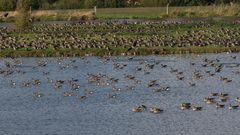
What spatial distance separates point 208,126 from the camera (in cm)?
2745

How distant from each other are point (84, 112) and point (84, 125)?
90.0 inches

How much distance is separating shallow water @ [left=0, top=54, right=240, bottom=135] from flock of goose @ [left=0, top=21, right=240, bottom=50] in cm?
521

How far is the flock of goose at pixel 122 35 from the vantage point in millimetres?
50094

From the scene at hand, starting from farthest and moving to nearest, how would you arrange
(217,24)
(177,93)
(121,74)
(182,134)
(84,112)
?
1. (217,24)
2. (121,74)
3. (177,93)
4. (84,112)
5. (182,134)

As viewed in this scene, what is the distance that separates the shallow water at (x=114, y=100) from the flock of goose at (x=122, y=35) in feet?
17.1

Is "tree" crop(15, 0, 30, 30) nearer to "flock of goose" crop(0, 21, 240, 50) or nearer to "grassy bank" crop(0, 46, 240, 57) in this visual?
"flock of goose" crop(0, 21, 240, 50)

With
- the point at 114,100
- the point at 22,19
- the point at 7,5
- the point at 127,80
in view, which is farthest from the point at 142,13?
the point at 114,100

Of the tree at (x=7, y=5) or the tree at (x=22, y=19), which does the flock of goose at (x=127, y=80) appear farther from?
the tree at (x=7, y=5)

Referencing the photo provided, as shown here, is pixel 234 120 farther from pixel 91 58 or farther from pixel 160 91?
pixel 91 58

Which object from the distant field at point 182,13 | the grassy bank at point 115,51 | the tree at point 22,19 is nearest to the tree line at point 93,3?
the distant field at point 182,13

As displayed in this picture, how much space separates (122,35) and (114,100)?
23.7 metres

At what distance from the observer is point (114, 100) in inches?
1276

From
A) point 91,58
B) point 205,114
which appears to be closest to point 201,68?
point 91,58

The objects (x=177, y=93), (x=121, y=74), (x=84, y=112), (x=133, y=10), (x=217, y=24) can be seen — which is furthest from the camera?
(x=133, y=10)
